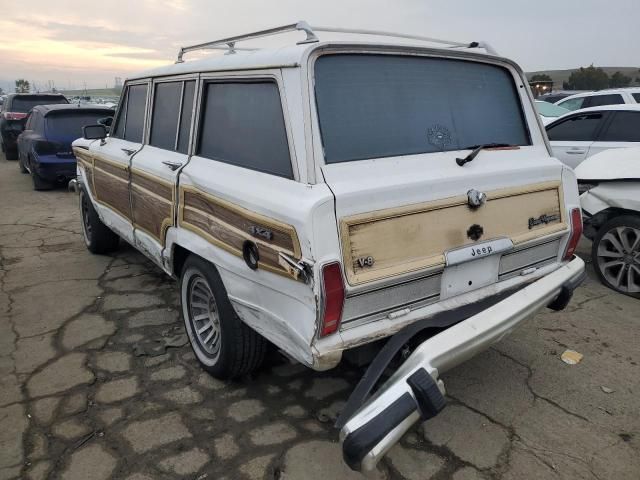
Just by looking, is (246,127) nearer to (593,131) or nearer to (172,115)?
(172,115)

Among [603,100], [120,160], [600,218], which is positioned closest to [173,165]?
[120,160]

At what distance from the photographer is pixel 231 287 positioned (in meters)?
2.79

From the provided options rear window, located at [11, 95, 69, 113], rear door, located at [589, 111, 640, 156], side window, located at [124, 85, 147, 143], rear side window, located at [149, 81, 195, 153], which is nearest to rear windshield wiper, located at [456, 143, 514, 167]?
rear side window, located at [149, 81, 195, 153]

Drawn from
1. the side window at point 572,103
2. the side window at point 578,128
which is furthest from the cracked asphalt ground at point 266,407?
the side window at point 572,103

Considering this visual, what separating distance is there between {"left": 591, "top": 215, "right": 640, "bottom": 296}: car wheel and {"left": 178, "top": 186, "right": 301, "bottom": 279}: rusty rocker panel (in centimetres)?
351

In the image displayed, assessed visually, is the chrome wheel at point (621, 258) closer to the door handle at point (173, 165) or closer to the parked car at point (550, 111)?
the door handle at point (173, 165)

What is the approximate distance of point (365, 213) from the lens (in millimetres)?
2293

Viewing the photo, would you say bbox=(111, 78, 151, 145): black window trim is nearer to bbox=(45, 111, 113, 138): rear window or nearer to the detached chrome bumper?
the detached chrome bumper

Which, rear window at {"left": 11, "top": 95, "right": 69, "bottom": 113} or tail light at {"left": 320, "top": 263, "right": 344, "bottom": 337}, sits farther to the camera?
rear window at {"left": 11, "top": 95, "right": 69, "bottom": 113}

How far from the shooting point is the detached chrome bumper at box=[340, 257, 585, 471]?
6.68 feet

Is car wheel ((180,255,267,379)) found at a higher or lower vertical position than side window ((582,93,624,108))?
lower

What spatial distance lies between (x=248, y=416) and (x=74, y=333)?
5.86 feet

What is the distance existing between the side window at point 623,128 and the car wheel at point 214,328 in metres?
5.08

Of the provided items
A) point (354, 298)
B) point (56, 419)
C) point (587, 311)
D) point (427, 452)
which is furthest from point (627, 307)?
point (56, 419)
